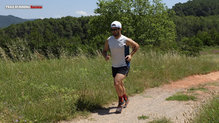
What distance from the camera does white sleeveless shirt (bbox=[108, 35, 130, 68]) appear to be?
5.34m

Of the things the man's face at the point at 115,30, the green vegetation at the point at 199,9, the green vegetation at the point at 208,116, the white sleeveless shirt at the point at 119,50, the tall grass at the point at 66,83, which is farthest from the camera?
the green vegetation at the point at 199,9

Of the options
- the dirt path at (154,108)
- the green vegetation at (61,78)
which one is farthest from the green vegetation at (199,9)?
the dirt path at (154,108)

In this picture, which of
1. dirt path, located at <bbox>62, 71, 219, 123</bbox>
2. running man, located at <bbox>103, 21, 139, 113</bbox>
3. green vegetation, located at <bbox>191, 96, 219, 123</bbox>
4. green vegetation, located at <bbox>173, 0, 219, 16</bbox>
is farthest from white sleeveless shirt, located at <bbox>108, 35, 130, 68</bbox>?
green vegetation, located at <bbox>173, 0, 219, 16</bbox>

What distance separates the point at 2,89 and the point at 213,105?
15.9ft

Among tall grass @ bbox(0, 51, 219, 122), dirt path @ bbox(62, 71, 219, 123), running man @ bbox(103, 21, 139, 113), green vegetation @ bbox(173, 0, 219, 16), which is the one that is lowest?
dirt path @ bbox(62, 71, 219, 123)

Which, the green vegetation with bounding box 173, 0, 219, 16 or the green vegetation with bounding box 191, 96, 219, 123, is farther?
the green vegetation with bounding box 173, 0, 219, 16

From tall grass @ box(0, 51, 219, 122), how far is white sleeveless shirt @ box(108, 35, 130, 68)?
1.15 m

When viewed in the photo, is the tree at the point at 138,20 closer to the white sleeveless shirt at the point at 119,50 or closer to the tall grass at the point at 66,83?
the tall grass at the point at 66,83

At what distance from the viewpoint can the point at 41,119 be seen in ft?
15.3

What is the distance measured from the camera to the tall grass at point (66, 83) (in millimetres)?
4910

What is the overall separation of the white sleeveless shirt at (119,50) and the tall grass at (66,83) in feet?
3.77

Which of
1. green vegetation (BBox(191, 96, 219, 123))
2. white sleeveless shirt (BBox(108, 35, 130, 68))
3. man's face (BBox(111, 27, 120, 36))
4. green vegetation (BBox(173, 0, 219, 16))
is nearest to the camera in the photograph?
green vegetation (BBox(191, 96, 219, 123))

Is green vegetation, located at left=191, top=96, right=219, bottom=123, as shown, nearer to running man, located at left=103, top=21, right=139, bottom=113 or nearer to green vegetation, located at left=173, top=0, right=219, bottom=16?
running man, located at left=103, top=21, right=139, bottom=113

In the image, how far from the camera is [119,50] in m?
5.36
